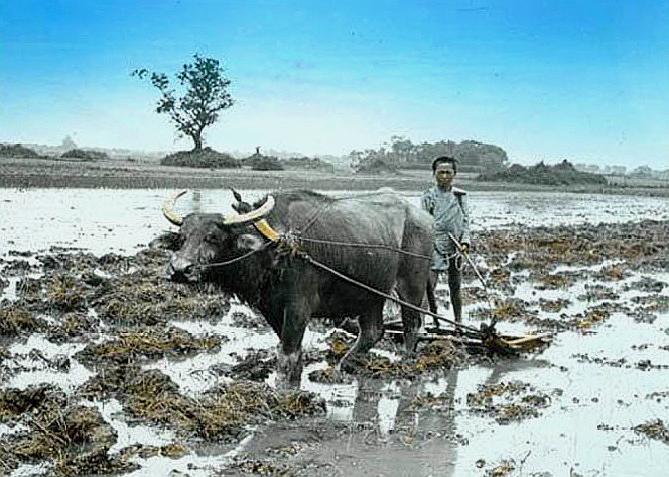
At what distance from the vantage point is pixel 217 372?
269 inches

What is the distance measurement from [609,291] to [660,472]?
705cm

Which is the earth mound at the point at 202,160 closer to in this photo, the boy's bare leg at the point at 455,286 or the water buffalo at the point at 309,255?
the boy's bare leg at the point at 455,286

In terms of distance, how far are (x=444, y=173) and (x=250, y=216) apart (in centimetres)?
265

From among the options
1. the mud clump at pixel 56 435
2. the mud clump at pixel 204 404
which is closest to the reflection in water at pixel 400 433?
the mud clump at pixel 204 404

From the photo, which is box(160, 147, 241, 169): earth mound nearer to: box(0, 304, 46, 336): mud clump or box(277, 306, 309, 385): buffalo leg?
box(0, 304, 46, 336): mud clump

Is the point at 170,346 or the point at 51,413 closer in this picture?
the point at 51,413

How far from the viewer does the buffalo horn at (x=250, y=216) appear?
5.89 metres

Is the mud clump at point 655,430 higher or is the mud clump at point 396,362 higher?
the mud clump at point 396,362

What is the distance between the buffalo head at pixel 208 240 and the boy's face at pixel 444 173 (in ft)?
7.87

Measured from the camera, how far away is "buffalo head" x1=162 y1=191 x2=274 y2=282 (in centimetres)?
578

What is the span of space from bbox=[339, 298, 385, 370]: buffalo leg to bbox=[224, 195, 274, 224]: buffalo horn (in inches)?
58.1

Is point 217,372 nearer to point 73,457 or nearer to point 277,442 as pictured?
point 277,442

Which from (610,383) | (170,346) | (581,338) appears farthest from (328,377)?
(581,338)

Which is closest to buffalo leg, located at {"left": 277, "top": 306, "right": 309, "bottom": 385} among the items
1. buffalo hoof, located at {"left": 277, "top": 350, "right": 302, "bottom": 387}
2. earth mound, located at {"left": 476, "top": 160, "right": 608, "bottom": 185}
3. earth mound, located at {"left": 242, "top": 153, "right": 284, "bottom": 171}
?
buffalo hoof, located at {"left": 277, "top": 350, "right": 302, "bottom": 387}
